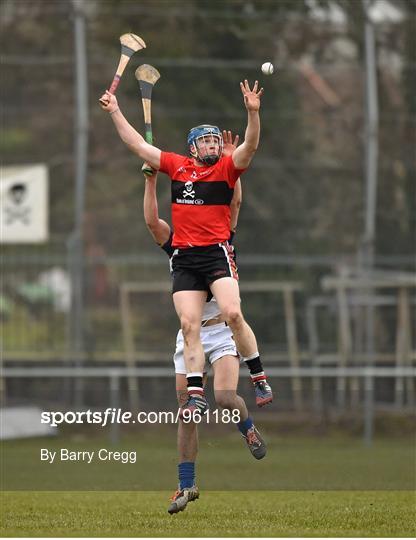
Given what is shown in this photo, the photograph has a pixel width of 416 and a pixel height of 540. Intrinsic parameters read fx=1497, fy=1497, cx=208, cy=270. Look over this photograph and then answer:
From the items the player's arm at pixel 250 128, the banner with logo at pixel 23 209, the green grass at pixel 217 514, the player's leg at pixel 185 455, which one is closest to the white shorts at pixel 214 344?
the player's leg at pixel 185 455

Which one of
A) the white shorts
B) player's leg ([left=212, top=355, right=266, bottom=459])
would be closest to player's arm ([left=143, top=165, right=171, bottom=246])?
the white shorts

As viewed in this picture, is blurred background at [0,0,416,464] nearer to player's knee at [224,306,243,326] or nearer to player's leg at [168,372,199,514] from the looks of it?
player's leg at [168,372,199,514]

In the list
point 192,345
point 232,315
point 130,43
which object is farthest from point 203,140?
point 192,345

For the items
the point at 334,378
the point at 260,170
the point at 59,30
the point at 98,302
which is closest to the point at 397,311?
the point at 334,378

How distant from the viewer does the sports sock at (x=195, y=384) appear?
395 inches

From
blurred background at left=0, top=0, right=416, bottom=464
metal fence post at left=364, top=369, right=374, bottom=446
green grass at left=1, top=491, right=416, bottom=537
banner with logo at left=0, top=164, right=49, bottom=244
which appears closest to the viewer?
green grass at left=1, top=491, right=416, bottom=537

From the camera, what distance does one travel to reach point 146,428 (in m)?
17.9

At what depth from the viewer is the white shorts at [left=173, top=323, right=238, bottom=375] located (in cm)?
1059

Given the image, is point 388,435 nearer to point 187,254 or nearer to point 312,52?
point 312,52

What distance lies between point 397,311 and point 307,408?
168cm

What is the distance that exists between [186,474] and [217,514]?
392mm

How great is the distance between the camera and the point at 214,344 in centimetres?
1062

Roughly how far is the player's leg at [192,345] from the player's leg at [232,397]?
250 millimetres

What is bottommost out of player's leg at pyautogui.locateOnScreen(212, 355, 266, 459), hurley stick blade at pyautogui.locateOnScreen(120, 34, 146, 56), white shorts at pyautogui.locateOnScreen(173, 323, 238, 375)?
player's leg at pyautogui.locateOnScreen(212, 355, 266, 459)
